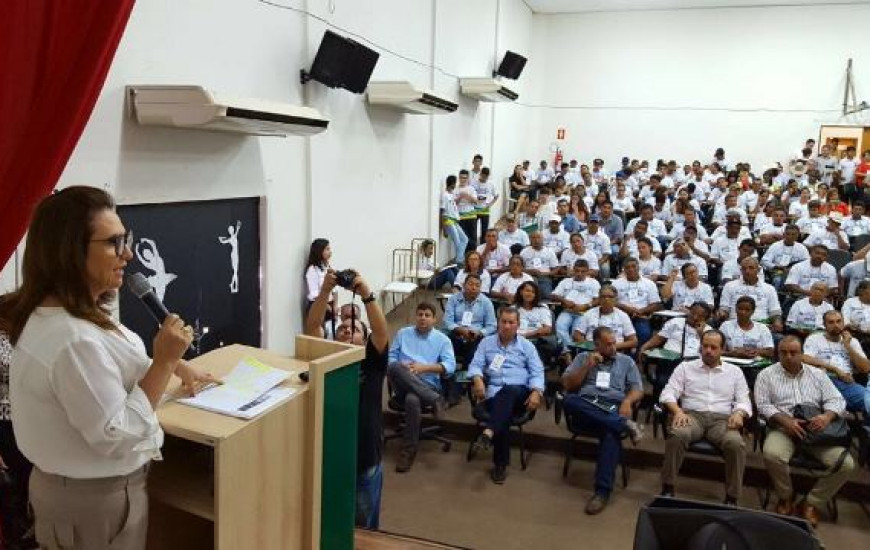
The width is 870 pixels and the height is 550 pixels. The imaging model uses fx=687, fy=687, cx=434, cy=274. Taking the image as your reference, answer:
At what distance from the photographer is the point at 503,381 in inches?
207

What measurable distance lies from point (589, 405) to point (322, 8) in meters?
4.01

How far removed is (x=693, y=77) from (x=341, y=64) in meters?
11.5

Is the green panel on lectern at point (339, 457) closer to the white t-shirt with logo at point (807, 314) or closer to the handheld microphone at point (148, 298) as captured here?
the handheld microphone at point (148, 298)

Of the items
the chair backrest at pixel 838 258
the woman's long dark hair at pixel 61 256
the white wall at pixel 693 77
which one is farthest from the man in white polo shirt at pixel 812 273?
the white wall at pixel 693 77

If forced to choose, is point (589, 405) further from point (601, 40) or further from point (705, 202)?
point (601, 40)

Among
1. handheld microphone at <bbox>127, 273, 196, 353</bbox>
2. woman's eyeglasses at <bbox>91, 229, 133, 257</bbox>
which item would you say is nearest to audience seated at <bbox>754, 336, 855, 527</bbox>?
handheld microphone at <bbox>127, 273, 196, 353</bbox>

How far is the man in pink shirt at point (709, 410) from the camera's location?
4484 mm

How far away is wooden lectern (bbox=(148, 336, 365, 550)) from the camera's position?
183 centimetres

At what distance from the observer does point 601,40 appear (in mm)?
15633

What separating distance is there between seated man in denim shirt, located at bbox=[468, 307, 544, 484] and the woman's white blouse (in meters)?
3.53

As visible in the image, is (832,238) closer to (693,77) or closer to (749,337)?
(749,337)

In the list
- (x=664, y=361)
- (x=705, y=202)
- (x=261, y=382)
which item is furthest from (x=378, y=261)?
(x=705, y=202)

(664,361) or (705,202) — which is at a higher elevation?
(705,202)

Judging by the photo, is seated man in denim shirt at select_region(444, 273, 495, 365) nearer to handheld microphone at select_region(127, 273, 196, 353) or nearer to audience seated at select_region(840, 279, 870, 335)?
audience seated at select_region(840, 279, 870, 335)
